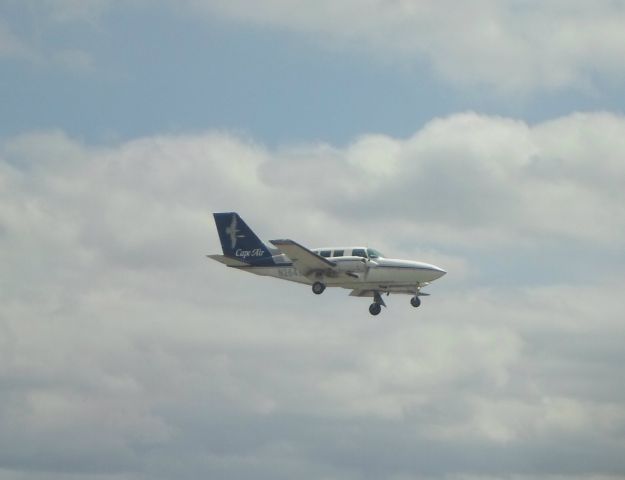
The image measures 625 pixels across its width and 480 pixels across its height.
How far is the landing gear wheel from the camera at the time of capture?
9319 cm

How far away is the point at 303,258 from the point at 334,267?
2.32 m

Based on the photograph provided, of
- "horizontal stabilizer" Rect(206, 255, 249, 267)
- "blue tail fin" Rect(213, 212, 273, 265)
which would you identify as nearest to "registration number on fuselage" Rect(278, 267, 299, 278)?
"blue tail fin" Rect(213, 212, 273, 265)

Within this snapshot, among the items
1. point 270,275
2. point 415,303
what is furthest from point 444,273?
point 270,275

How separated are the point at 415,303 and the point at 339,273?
212 inches

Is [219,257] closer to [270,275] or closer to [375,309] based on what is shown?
[270,275]

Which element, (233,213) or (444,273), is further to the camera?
(233,213)

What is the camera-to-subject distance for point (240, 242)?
316 feet

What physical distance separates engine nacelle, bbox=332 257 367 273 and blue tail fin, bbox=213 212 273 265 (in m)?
5.70

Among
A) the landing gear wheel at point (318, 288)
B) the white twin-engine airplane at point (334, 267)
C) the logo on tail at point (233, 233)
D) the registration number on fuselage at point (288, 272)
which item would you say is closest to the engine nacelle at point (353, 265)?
the white twin-engine airplane at point (334, 267)

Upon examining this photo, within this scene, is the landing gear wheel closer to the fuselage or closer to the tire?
the fuselage

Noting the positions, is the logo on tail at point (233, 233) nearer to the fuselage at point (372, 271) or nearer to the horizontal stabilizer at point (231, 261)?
the horizontal stabilizer at point (231, 261)

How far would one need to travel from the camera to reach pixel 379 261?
9206cm

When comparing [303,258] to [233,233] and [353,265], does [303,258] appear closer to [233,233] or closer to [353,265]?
[353,265]

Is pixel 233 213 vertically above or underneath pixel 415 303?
above
